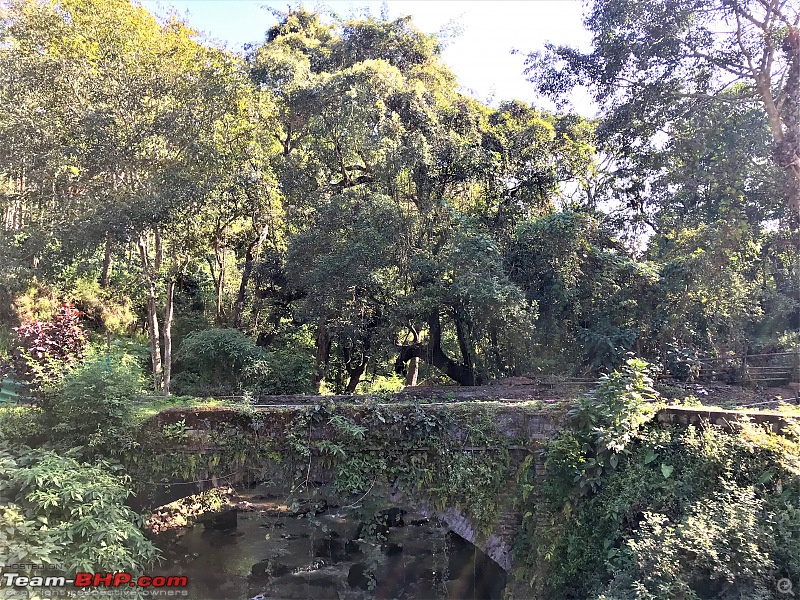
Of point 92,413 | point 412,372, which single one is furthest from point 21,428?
point 412,372

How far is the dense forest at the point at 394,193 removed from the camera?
387 inches

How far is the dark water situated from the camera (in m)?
8.73

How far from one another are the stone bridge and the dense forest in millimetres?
3172

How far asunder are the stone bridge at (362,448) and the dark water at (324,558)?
78cm

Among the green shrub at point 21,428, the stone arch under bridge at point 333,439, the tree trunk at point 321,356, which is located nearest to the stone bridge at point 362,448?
the stone arch under bridge at point 333,439

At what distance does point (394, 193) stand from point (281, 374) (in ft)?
15.9

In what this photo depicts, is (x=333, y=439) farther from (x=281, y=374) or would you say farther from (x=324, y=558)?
(x=281, y=374)

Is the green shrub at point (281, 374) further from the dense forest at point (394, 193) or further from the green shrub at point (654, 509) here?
the green shrub at point (654, 509)

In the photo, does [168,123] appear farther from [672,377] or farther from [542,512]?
[672,377]

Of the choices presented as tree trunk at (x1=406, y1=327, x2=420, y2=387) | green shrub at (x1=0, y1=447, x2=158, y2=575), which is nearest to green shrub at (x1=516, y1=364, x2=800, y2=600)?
green shrub at (x1=0, y1=447, x2=158, y2=575)

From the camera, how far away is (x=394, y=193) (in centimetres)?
1248

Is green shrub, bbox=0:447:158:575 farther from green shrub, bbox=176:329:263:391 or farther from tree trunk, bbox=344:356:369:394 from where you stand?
tree trunk, bbox=344:356:369:394

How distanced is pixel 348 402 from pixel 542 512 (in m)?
3.08

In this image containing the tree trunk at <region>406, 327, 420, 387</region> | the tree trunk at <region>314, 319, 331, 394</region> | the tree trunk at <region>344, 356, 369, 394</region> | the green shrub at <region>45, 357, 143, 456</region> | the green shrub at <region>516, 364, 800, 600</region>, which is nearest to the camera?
the green shrub at <region>516, 364, 800, 600</region>
